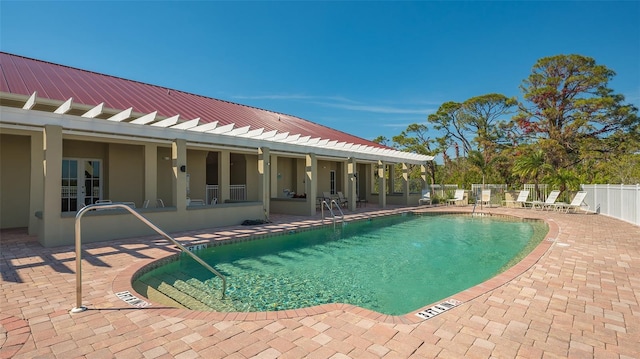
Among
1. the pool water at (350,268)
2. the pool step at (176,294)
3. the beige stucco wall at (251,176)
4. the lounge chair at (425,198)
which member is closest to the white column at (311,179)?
the pool water at (350,268)

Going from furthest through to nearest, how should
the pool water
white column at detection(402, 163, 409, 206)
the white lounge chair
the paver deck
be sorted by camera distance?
white column at detection(402, 163, 409, 206)
the white lounge chair
the pool water
the paver deck

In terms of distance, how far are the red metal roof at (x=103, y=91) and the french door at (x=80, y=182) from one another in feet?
7.82

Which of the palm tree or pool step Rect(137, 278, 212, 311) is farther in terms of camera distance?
the palm tree

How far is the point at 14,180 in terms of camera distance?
10.1 meters

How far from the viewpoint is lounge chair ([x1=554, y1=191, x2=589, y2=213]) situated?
51.1 ft

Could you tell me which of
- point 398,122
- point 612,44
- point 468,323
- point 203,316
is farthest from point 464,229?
point 398,122

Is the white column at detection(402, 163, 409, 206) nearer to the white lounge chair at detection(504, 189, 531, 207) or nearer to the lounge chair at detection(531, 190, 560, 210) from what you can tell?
the white lounge chair at detection(504, 189, 531, 207)

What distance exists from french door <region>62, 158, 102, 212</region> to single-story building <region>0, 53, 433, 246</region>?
30mm

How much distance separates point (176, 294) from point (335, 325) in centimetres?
311

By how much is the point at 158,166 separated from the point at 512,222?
50.6 feet

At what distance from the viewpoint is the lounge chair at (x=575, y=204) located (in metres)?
15.6

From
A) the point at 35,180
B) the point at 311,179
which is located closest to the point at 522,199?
the point at 311,179

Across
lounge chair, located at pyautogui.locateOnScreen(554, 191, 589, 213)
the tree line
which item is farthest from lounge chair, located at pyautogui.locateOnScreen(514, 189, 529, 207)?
the tree line

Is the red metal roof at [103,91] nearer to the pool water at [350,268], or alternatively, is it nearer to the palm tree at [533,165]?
the pool water at [350,268]
